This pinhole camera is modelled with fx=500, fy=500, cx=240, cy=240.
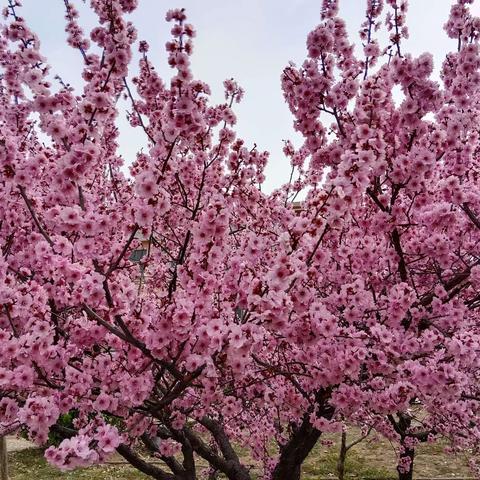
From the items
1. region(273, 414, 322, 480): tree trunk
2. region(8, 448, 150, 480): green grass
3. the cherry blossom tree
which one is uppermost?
the cherry blossom tree

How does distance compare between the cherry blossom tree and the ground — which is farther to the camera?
the ground

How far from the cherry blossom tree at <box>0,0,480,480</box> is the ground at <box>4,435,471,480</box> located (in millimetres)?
6488

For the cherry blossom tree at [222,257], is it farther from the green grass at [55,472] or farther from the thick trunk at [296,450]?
the green grass at [55,472]

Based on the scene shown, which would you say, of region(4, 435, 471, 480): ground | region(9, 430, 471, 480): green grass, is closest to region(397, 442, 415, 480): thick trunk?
region(4, 435, 471, 480): ground

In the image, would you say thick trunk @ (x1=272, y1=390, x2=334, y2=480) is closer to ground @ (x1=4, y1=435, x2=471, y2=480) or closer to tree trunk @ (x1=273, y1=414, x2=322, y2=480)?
tree trunk @ (x1=273, y1=414, x2=322, y2=480)

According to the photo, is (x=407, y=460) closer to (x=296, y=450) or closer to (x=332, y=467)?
(x=332, y=467)

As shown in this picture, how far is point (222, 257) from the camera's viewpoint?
3648 millimetres

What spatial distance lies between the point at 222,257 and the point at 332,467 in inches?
398

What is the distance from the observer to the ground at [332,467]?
11492 millimetres

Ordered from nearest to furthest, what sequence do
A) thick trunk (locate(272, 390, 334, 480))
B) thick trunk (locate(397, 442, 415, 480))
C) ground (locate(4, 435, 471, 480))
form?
thick trunk (locate(272, 390, 334, 480)) < thick trunk (locate(397, 442, 415, 480)) < ground (locate(4, 435, 471, 480))

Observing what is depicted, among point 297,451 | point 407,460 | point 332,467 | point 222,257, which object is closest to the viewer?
point 222,257

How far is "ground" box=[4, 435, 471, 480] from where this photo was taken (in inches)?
452

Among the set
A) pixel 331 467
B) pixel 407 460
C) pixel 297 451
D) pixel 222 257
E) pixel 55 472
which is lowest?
pixel 55 472

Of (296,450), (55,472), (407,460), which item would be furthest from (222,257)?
(55,472)
